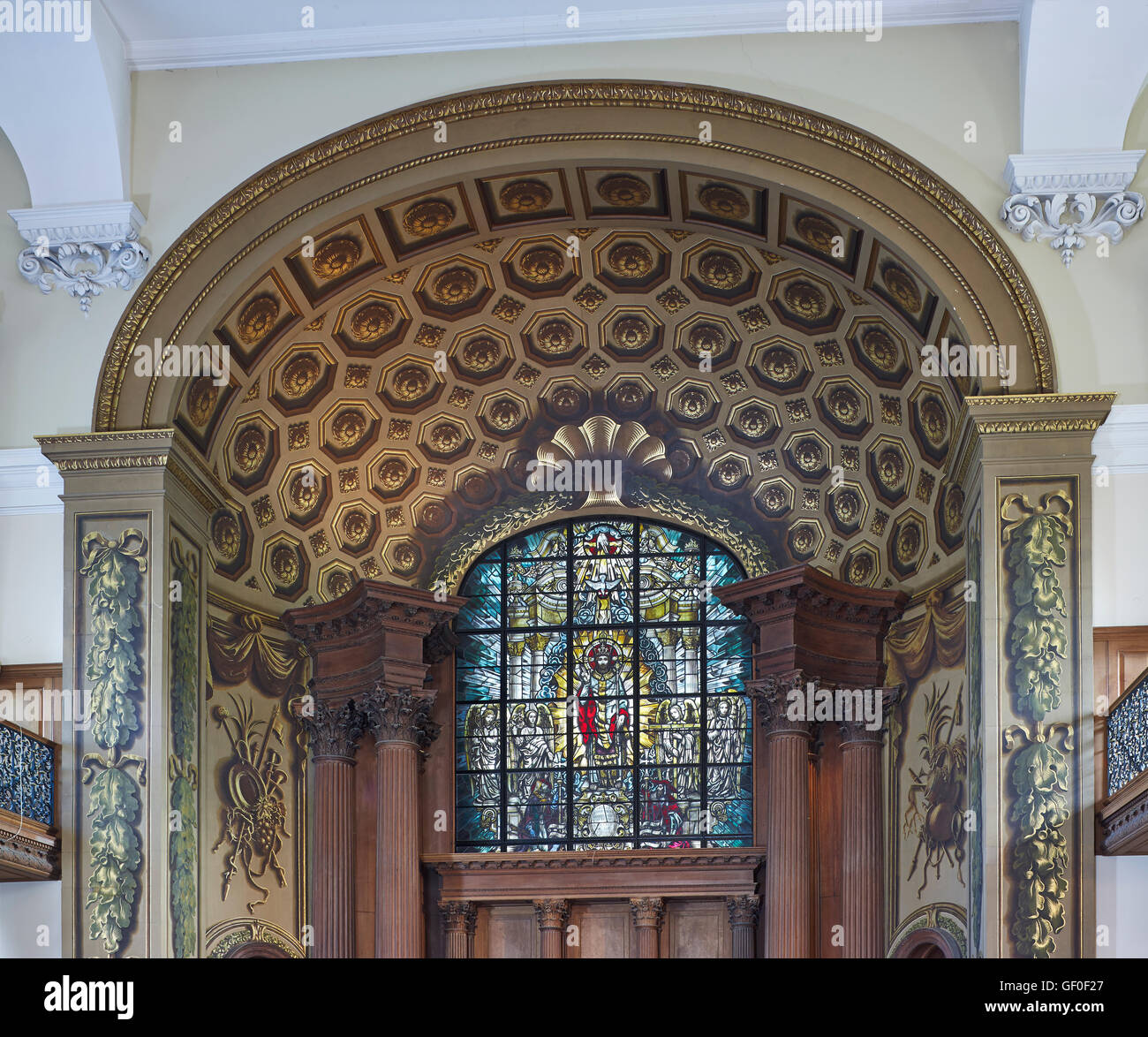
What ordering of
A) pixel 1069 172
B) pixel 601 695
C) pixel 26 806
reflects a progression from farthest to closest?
pixel 601 695 → pixel 1069 172 → pixel 26 806

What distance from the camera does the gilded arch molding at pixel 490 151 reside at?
13242 mm

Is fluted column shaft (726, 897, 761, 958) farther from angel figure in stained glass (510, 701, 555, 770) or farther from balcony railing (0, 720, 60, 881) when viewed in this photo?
balcony railing (0, 720, 60, 881)

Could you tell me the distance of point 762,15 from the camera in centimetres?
1354

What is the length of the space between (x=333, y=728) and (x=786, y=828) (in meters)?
4.22

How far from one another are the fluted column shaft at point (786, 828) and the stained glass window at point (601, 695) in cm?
89

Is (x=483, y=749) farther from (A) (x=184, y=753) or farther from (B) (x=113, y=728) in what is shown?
(B) (x=113, y=728)

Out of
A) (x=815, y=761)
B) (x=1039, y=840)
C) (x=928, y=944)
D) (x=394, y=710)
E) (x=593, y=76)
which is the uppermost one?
(x=593, y=76)

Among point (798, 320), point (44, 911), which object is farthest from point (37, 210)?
point (798, 320)

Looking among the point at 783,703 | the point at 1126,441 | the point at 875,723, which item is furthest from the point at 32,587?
the point at 1126,441

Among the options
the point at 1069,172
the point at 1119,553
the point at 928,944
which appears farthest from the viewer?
the point at 928,944

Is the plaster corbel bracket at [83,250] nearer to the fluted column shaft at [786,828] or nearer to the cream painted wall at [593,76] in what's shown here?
the cream painted wall at [593,76]

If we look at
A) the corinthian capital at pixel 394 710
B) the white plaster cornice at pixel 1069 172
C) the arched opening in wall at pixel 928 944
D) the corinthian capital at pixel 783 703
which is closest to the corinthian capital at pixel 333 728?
the corinthian capital at pixel 394 710

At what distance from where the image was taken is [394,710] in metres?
16.0

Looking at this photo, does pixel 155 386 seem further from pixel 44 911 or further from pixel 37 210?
pixel 44 911
